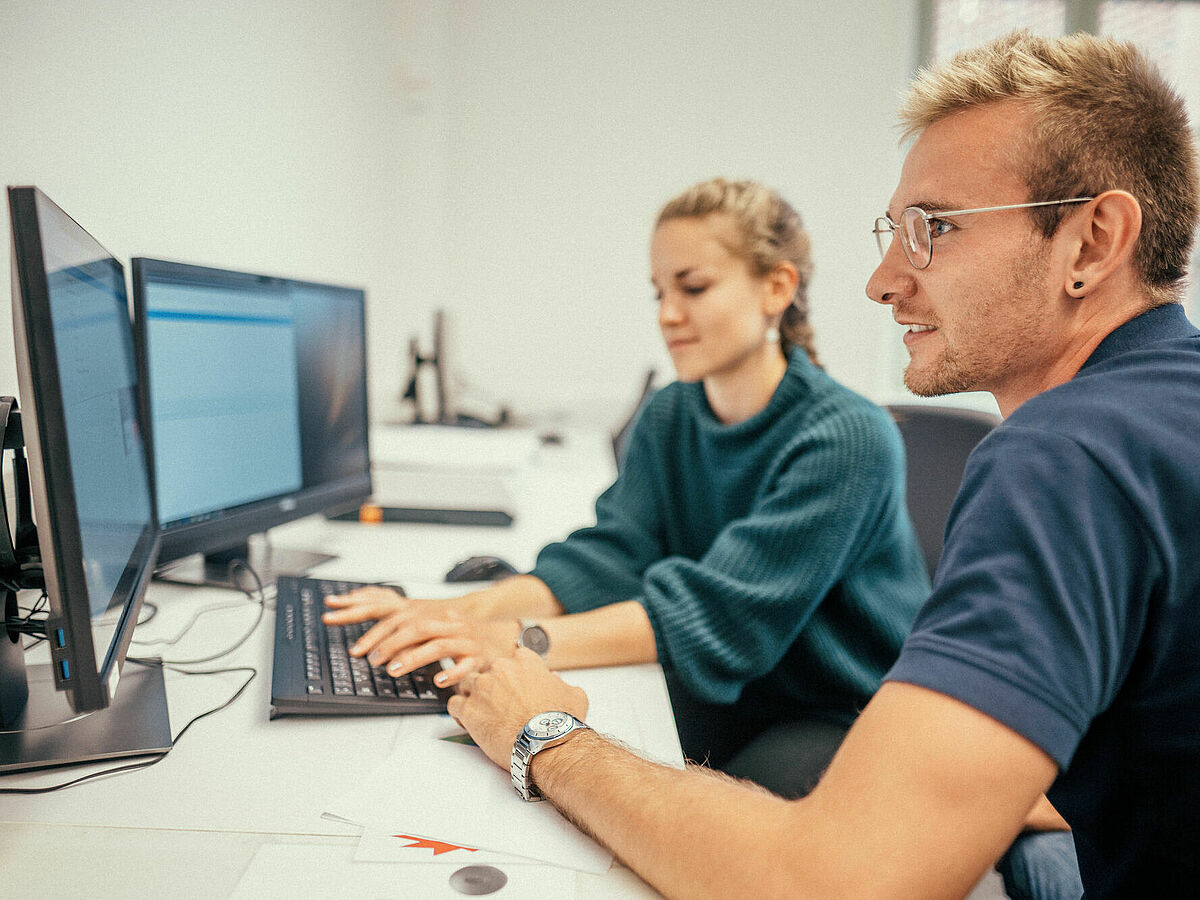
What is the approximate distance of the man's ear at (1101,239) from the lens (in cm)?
70

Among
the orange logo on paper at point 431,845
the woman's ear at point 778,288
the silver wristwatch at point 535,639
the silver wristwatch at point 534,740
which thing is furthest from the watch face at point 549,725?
the woman's ear at point 778,288

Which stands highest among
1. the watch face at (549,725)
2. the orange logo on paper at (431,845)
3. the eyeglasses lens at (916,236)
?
the eyeglasses lens at (916,236)

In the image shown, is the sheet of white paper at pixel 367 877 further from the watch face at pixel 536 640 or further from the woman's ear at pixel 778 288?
the woman's ear at pixel 778 288

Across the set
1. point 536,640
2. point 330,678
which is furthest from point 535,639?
point 330,678

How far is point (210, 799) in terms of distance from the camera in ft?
2.22

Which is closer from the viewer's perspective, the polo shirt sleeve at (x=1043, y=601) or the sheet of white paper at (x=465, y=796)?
the polo shirt sleeve at (x=1043, y=601)

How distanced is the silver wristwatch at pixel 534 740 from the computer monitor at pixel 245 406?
1.96 feet

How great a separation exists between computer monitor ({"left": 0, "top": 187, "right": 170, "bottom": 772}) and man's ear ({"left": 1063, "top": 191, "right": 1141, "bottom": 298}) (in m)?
0.79

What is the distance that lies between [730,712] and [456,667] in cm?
54

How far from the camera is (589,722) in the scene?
837mm

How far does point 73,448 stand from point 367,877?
0.36 m

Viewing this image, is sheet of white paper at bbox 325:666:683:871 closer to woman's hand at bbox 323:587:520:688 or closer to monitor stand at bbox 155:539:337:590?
woman's hand at bbox 323:587:520:688

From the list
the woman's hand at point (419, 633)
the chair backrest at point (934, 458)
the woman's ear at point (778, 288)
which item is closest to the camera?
the woman's hand at point (419, 633)

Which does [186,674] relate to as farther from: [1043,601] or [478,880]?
[1043,601]
